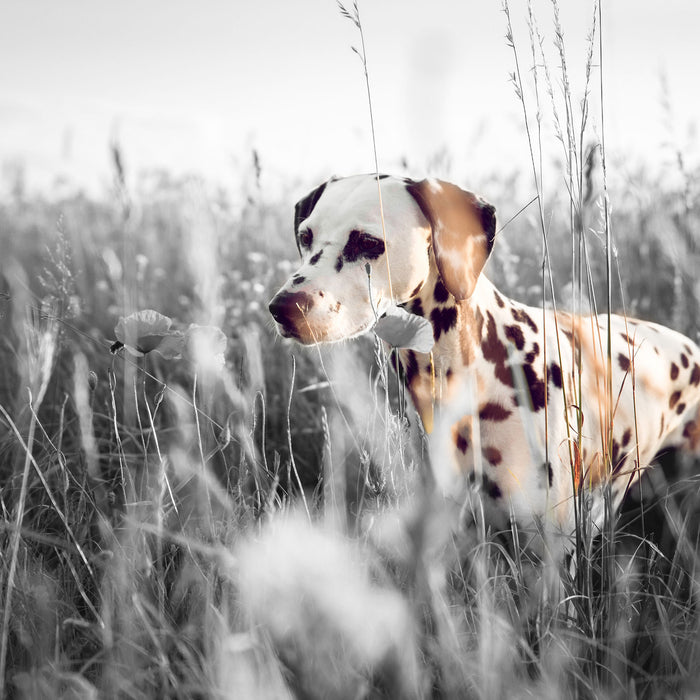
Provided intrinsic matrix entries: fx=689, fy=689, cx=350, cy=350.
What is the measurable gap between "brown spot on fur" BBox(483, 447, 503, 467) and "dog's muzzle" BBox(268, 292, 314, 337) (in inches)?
27.1

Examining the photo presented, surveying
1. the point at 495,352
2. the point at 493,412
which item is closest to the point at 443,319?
the point at 495,352

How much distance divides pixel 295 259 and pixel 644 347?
292 centimetres

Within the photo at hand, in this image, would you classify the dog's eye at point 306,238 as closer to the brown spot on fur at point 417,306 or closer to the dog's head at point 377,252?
the dog's head at point 377,252

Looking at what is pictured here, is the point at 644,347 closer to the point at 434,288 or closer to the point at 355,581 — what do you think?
the point at 434,288

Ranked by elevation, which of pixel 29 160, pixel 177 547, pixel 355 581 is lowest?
pixel 177 547

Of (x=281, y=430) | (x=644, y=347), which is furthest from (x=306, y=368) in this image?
(x=644, y=347)

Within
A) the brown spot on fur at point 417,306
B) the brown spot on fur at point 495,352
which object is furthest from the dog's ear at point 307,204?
the brown spot on fur at point 495,352

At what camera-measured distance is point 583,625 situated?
1499mm

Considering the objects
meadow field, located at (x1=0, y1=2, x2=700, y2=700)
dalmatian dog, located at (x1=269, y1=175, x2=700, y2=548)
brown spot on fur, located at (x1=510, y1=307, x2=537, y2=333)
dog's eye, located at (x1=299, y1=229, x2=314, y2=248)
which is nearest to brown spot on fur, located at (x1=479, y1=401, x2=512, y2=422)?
dalmatian dog, located at (x1=269, y1=175, x2=700, y2=548)

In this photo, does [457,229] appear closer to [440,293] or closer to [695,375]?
[440,293]

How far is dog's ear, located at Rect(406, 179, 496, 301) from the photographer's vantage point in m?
2.02

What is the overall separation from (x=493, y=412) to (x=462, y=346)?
0.22 m

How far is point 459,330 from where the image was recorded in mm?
2094

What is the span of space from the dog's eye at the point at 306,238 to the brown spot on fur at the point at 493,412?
769mm
